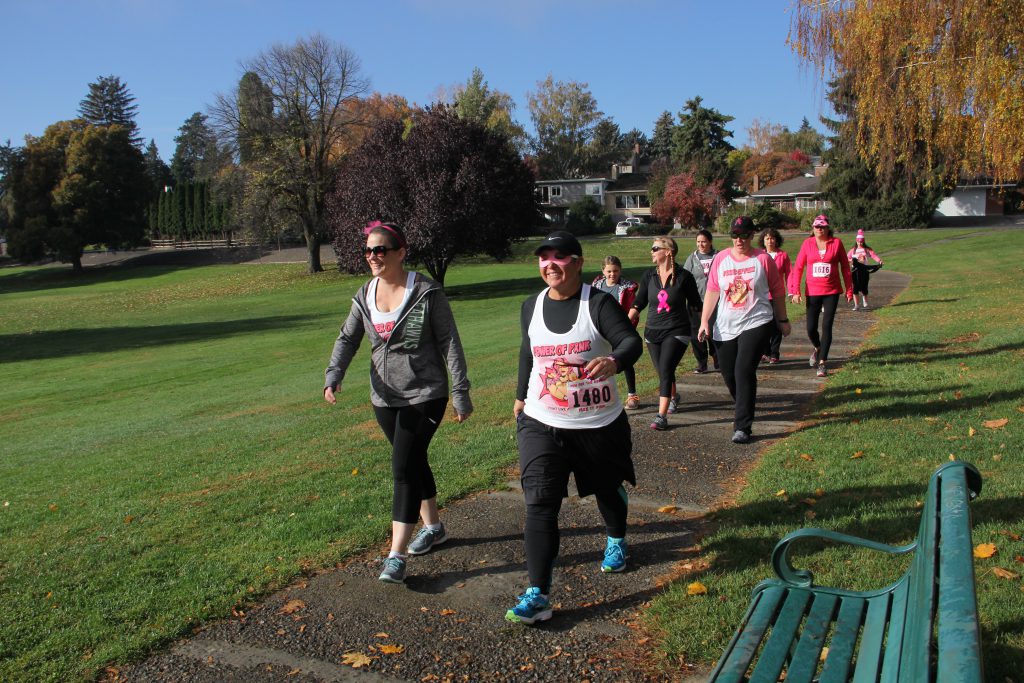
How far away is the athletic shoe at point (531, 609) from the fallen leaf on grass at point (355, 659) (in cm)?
71

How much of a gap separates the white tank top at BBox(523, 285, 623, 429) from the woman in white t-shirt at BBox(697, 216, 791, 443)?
318 cm

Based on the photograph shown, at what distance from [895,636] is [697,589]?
1.63m

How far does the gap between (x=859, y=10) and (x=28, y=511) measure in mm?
12816

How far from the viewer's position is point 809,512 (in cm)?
513

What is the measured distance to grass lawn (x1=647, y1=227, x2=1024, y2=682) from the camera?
382cm

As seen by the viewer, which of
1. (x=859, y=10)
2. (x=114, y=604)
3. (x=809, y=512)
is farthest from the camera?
(x=859, y=10)

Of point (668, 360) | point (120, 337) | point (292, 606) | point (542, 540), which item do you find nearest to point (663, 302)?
point (668, 360)

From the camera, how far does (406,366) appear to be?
4645 millimetres

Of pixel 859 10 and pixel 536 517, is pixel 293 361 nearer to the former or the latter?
pixel 859 10

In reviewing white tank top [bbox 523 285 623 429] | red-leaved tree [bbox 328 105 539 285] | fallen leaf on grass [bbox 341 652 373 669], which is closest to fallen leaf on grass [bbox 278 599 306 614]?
fallen leaf on grass [bbox 341 652 373 669]

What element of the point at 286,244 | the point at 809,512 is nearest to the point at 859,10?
the point at 809,512

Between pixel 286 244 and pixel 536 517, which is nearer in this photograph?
pixel 536 517

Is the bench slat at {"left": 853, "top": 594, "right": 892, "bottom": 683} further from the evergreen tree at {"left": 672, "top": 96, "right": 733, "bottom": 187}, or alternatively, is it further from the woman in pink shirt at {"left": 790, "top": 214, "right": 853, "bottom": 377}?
the evergreen tree at {"left": 672, "top": 96, "right": 733, "bottom": 187}

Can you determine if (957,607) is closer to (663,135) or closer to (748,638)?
(748,638)
